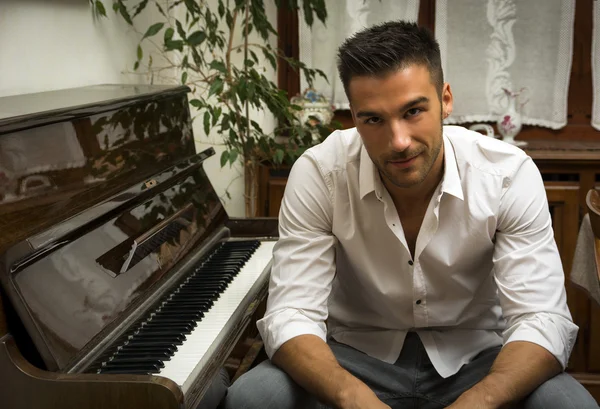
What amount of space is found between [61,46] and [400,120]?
123cm

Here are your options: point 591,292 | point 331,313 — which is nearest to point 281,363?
point 331,313

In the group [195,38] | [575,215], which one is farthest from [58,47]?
[575,215]

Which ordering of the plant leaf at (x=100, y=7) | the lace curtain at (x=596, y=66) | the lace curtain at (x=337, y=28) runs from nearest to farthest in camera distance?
1. the plant leaf at (x=100, y=7)
2. the lace curtain at (x=596, y=66)
3. the lace curtain at (x=337, y=28)

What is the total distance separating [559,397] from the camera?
60.7 inches

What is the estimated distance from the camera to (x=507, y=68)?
372cm

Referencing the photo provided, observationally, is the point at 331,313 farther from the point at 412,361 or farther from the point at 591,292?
the point at 591,292

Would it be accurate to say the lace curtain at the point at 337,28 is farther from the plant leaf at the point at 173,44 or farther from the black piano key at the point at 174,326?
Answer: the black piano key at the point at 174,326

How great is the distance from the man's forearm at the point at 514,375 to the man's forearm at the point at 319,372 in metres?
0.22

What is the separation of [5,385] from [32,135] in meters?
0.52

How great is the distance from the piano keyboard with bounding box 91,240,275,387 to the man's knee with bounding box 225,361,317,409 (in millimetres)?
125

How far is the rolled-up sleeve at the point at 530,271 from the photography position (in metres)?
1.66

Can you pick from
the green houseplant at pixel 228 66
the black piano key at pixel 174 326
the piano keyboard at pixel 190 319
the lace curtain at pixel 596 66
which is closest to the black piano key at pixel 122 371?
the piano keyboard at pixel 190 319

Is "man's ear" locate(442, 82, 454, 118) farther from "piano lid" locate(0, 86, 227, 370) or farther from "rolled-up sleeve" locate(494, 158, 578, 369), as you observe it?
"piano lid" locate(0, 86, 227, 370)

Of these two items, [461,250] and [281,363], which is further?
[461,250]
